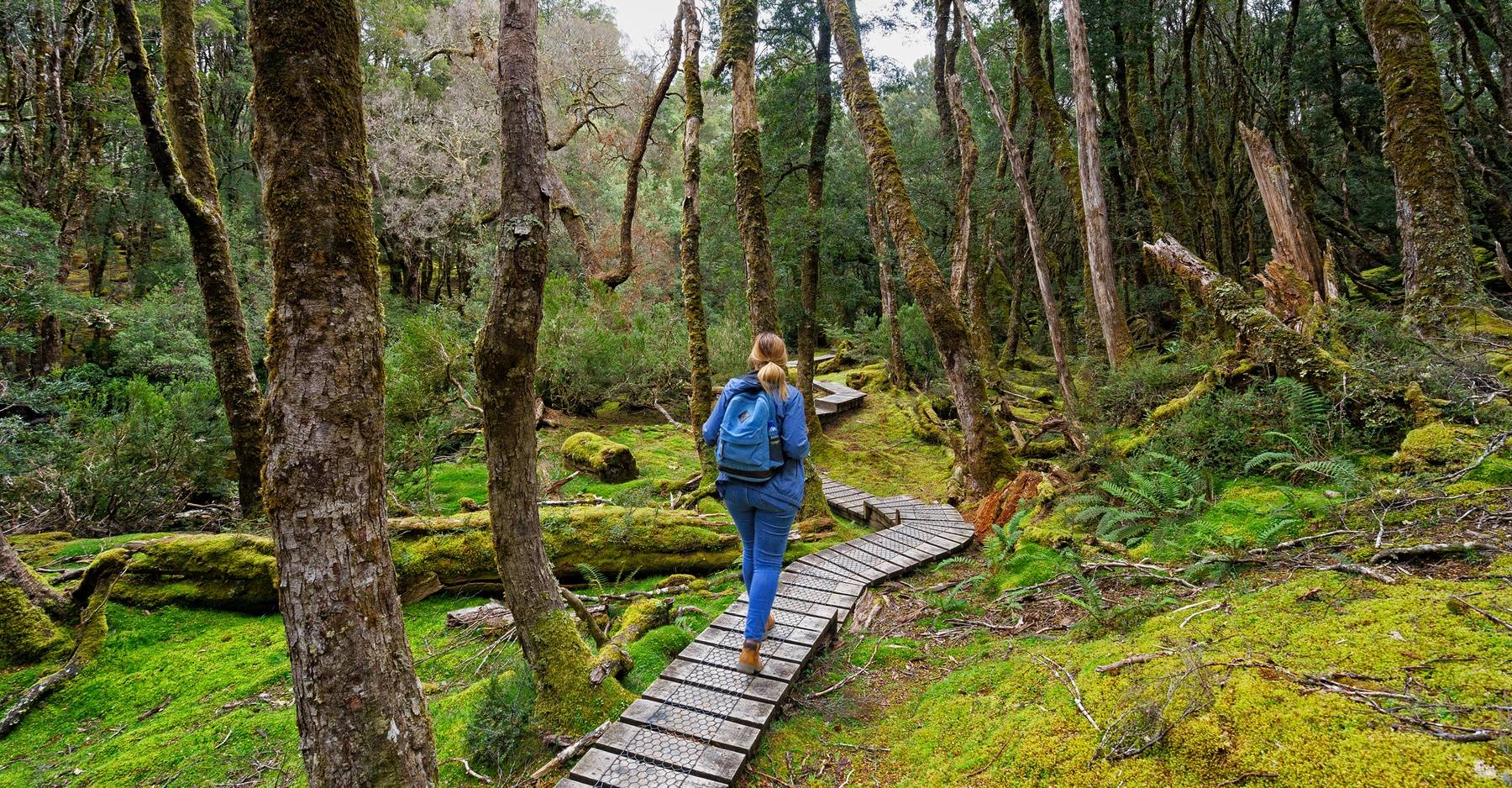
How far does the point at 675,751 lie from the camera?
2955 mm

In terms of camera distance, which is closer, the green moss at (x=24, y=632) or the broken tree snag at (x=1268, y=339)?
the green moss at (x=24, y=632)

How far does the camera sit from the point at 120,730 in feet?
12.8

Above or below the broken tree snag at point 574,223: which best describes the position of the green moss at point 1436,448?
below

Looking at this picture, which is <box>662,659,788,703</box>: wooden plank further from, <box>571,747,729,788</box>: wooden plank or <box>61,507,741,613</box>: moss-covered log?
<box>61,507,741,613</box>: moss-covered log

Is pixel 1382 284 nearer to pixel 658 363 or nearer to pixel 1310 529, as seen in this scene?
pixel 1310 529

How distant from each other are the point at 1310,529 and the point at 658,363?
1185 centimetres

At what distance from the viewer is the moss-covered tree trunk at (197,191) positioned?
6070 millimetres

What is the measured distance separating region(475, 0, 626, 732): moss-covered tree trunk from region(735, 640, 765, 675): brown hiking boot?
28.7 inches

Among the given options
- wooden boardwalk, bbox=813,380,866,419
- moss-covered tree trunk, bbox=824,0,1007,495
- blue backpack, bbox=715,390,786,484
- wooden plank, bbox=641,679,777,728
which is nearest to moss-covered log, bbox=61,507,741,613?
wooden plank, bbox=641,679,777,728

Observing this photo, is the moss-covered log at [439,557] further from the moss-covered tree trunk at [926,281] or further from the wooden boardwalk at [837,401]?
the wooden boardwalk at [837,401]

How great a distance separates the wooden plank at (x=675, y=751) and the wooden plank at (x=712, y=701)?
0.75ft

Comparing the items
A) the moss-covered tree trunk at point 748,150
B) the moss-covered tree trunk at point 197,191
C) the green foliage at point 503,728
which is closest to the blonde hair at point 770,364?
the green foliage at point 503,728

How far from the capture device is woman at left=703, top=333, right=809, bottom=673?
369 centimetres

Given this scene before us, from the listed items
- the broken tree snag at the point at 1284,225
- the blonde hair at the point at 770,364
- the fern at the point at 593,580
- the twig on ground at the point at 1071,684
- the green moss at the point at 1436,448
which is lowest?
the fern at the point at 593,580
